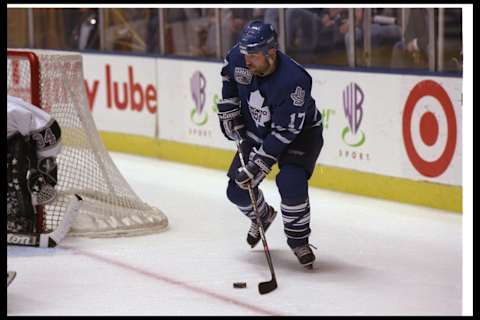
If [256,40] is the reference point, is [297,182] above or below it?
below

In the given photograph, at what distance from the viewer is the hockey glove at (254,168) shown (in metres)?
4.43

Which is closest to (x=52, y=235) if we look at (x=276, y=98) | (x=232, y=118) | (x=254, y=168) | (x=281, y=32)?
(x=232, y=118)

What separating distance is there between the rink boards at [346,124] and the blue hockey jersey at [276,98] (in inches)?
55.1

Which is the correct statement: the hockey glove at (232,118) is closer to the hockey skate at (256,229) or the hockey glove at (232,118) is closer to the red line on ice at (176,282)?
the hockey skate at (256,229)

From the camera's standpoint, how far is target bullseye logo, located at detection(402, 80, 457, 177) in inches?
229

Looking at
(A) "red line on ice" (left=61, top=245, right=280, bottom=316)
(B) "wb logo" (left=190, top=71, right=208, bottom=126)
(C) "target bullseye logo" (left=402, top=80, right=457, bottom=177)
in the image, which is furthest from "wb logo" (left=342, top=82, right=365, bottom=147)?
(A) "red line on ice" (left=61, top=245, right=280, bottom=316)

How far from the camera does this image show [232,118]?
4.71m

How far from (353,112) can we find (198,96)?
1.43 meters

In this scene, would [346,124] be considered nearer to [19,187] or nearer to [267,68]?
[267,68]

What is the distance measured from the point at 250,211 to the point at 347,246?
0.58 metres

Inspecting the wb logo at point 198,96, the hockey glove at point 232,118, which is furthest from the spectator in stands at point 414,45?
the hockey glove at point 232,118

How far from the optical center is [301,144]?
459cm

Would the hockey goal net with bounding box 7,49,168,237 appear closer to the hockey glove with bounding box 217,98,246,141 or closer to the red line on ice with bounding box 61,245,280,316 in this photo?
the red line on ice with bounding box 61,245,280,316
